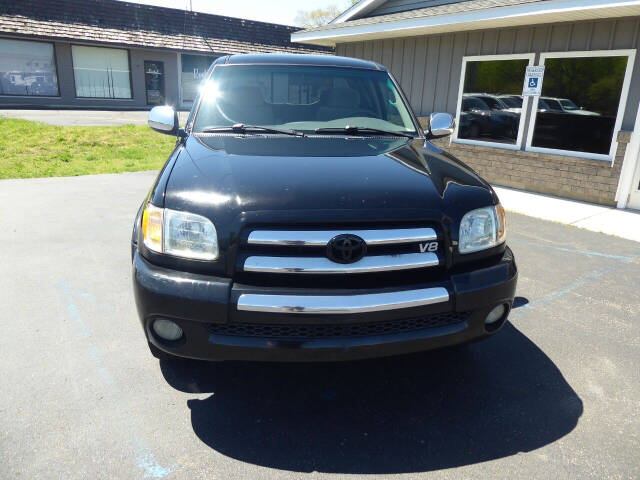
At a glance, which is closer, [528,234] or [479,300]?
[479,300]

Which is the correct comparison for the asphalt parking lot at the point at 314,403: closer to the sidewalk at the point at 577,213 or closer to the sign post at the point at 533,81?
the sidewalk at the point at 577,213

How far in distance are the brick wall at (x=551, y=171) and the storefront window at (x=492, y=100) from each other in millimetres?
344

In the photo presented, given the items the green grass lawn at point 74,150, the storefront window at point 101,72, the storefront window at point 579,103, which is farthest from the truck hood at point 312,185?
the storefront window at point 101,72

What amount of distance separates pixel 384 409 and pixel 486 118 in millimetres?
8657

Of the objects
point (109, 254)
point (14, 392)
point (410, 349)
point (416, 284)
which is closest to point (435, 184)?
point (416, 284)

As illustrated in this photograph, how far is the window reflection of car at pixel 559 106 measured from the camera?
8.32 m

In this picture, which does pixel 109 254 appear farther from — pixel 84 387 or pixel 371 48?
pixel 371 48

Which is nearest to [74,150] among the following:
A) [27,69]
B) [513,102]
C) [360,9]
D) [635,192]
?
[360,9]

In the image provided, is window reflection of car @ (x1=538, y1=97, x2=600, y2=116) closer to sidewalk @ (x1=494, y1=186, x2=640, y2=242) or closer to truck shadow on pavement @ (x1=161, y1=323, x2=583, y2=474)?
sidewalk @ (x1=494, y1=186, x2=640, y2=242)

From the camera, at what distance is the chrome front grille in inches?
83.6

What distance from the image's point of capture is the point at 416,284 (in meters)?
2.27

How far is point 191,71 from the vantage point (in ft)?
87.9

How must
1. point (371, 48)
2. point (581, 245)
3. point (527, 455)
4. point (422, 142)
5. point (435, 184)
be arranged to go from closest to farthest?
point (527, 455), point (435, 184), point (422, 142), point (581, 245), point (371, 48)

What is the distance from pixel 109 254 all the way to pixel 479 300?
3.83m
